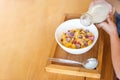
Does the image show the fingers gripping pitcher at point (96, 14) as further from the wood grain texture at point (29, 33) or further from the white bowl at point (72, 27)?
the wood grain texture at point (29, 33)

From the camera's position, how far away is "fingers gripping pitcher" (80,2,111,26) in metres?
1.06

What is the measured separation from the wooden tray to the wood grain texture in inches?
1.3

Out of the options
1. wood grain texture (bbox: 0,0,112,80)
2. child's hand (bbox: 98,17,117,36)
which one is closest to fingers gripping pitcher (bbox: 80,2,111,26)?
child's hand (bbox: 98,17,117,36)

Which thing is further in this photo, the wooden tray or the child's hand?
the child's hand

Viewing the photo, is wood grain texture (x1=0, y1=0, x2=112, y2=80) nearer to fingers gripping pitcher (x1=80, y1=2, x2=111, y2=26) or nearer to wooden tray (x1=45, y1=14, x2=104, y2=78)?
wooden tray (x1=45, y1=14, x2=104, y2=78)

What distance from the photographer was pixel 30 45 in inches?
45.5

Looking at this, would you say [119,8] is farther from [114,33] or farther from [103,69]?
[103,69]

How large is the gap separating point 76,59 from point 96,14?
0.72 feet

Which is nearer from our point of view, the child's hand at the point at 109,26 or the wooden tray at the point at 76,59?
the wooden tray at the point at 76,59

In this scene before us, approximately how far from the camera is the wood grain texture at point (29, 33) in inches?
41.9

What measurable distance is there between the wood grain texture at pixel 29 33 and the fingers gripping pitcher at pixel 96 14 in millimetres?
171

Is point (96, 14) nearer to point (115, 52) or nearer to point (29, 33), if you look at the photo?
point (115, 52)

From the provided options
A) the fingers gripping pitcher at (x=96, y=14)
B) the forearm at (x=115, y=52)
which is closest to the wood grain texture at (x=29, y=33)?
the forearm at (x=115, y=52)

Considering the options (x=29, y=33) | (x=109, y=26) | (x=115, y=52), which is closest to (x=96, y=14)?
(x=109, y=26)
